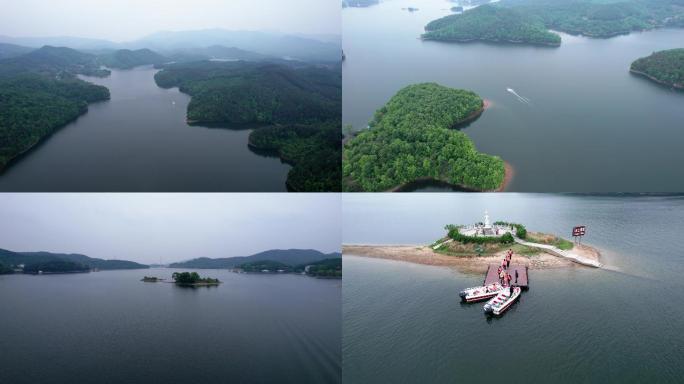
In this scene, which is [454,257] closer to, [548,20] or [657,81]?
[657,81]

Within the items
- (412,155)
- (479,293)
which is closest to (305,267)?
(412,155)

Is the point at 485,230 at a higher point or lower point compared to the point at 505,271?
higher

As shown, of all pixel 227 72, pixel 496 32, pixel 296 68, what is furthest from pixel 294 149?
pixel 496 32

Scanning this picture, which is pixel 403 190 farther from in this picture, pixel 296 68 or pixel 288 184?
pixel 296 68

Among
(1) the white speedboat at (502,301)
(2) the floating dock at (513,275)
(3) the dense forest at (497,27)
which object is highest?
(3) the dense forest at (497,27)

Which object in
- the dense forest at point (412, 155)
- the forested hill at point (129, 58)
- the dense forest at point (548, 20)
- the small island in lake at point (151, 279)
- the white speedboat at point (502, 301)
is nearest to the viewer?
the small island in lake at point (151, 279)

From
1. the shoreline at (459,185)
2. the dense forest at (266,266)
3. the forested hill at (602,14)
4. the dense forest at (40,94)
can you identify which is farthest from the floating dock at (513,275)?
the dense forest at (40,94)

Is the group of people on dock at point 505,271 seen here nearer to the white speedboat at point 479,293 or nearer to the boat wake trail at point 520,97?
the white speedboat at point 479,293
